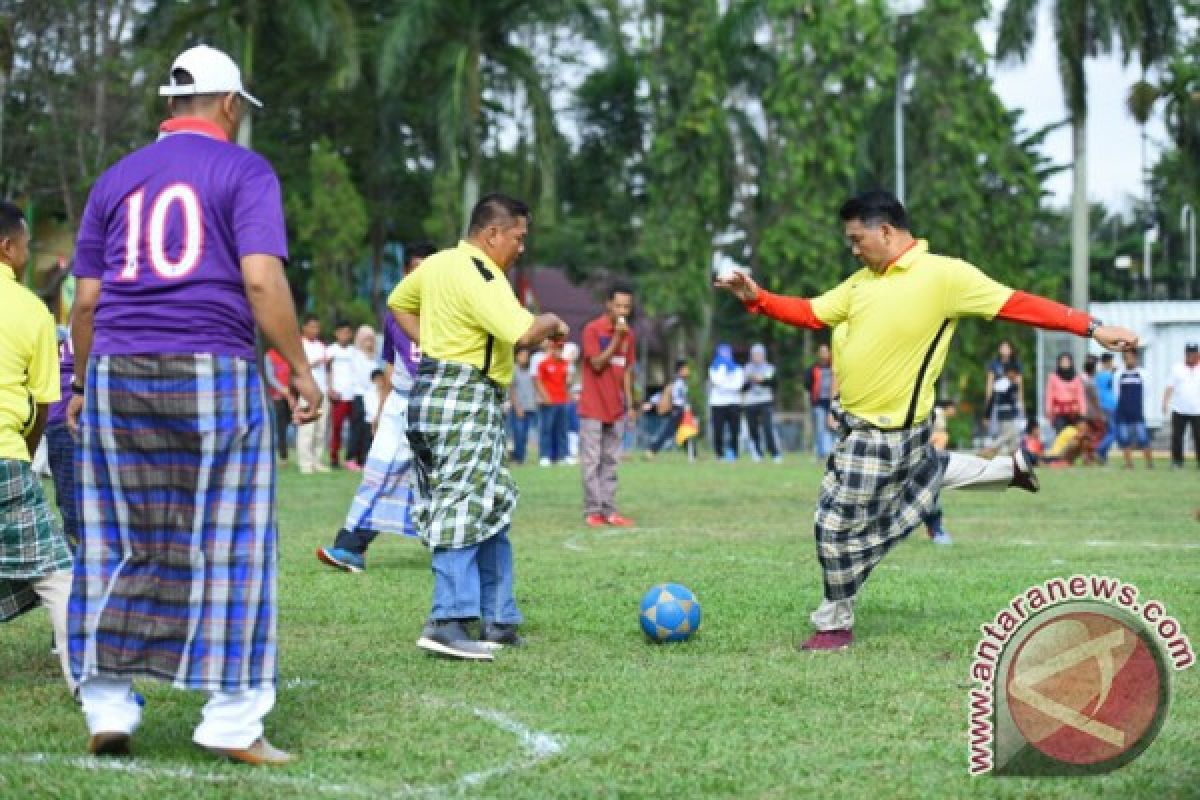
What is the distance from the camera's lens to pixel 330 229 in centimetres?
4047

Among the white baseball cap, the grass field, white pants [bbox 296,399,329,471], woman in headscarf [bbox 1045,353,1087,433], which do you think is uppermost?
the white baseball cap

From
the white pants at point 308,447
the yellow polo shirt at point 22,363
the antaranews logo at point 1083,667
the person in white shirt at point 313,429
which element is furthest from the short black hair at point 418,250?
the white pants at point 308,447

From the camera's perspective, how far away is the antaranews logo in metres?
4.44

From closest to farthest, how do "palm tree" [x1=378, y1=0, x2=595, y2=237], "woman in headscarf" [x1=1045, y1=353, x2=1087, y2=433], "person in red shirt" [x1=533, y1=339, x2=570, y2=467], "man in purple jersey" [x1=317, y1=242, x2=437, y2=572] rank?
"man in purple jersey" [x1=317, y1=242, x2=437, y2=572], "person in red shirt" [x1=533, y1=339, x2=570, y2=467], "woman in headscarf" [x1=1045, y1=353, x2=1087, y2=433], "palm tree" [x1=378, y1=0, x2=595, y2=237]

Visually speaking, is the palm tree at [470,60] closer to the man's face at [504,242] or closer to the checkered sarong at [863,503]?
the man's face at [504,242]

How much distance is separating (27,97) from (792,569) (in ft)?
101

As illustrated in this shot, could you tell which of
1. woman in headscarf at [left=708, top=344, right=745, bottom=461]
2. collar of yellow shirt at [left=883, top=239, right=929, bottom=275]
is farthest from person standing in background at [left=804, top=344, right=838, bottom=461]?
collar of yellow shirt at [left=883, top=239, right=929, bottom=275]

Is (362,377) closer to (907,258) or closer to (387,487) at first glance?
(387,487)

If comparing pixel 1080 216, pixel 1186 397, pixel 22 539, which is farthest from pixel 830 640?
pixel 1080 216

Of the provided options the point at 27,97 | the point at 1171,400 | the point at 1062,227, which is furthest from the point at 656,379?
the point at 1171,400

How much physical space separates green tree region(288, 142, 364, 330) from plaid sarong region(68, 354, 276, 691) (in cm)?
3426

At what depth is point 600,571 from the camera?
10852 mm

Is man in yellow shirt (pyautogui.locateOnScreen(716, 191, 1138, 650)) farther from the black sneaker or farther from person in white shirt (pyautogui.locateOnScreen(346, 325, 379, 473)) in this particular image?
person in white shirt (pyautogui.locateOnScreen(346, 325, 379, 473))

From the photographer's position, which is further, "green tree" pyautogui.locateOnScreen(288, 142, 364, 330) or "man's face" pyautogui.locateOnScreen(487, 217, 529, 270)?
"green tree" pyautogui.locateOnScreen(288, 142, 364, 330)
